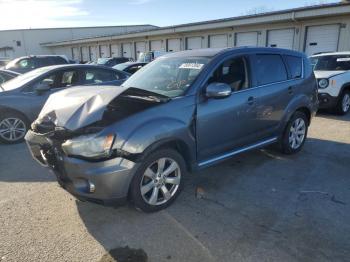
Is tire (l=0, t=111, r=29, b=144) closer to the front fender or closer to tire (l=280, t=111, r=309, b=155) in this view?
the front fender

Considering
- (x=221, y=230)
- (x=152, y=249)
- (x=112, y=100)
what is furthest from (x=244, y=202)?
(x=112, y=100)

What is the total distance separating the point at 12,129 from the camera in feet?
21.7

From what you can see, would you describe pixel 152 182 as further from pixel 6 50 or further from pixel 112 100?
pixel 6 50

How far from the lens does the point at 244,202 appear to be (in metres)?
3.90

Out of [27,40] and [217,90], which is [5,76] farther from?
[27,40]

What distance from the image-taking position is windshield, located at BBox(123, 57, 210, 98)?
13.3 ft

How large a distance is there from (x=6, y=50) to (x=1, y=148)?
5506 cm

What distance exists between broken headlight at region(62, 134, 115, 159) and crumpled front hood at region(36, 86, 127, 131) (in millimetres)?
167

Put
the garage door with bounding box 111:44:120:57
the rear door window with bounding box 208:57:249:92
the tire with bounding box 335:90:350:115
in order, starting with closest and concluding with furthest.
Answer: the rear door window with bounding box 208:57:249:92 → the tire with bounding box 335:90:350:115 → the garage door with bounding box 111:44:120:57

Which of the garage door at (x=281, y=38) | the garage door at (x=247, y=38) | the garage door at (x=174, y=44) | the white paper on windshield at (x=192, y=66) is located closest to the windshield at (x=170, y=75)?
the white paper on windshield at (x=192, y=66)

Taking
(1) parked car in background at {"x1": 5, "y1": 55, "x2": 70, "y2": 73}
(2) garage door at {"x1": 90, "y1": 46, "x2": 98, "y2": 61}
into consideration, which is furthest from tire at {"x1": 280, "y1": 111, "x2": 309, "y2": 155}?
(2) garage door at {"x1": 90, "y1": 46, "x2": 98, "y2": 61}

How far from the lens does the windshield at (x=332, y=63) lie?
9352 millimetres

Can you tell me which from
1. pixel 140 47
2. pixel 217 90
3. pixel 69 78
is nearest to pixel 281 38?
pixel 69 78

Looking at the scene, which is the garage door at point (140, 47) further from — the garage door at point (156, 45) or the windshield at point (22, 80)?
the windshield at point (22, 80)
